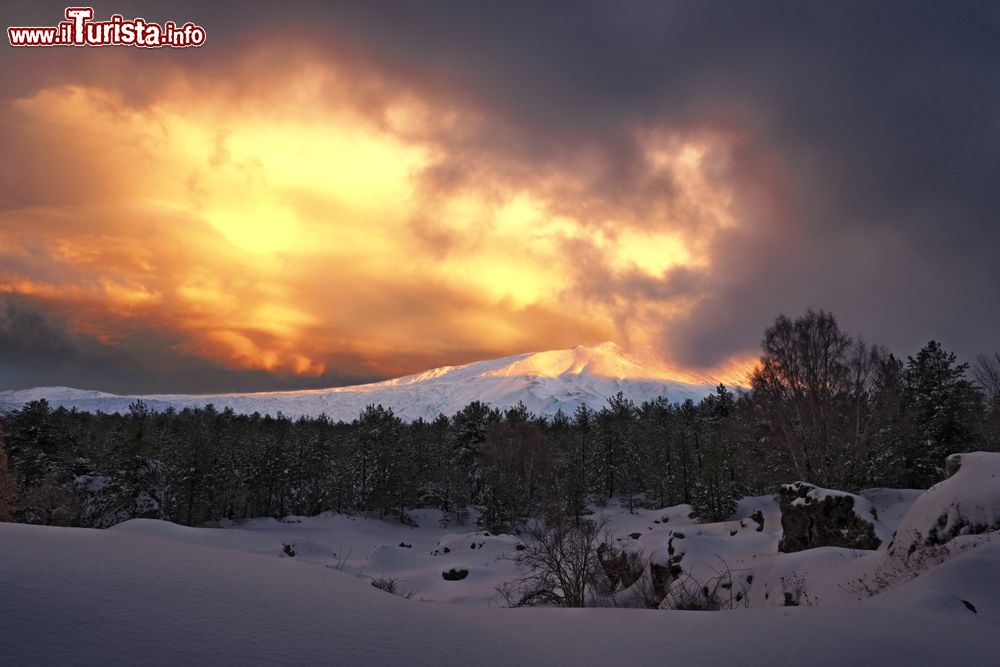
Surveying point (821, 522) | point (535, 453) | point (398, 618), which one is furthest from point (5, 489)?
point (535, 453)

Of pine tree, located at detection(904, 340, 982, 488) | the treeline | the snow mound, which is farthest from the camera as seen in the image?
pine tree, located at detection(904, 340, 982, 488)

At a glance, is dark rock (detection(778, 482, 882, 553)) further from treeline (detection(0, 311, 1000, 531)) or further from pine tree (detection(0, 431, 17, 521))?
pine tree (detection(0, 431, 17, 521))

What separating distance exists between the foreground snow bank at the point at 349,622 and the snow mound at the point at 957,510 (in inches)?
68.5

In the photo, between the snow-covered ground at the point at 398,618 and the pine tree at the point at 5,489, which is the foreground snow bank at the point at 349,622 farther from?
the pine tree at the point at 5,489

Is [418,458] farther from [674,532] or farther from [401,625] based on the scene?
[401,625]

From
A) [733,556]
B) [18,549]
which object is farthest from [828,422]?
[18,549]

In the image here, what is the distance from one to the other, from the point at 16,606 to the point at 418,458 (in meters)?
83.3

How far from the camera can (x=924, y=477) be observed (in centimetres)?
4197

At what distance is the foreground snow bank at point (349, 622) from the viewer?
11.3ft

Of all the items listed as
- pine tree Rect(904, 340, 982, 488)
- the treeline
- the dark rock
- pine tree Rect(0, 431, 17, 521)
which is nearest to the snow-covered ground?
the dark rock

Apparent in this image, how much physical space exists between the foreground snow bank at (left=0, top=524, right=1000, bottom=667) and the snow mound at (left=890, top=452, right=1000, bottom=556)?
1.74m

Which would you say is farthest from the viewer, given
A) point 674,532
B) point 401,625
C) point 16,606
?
point 674,532

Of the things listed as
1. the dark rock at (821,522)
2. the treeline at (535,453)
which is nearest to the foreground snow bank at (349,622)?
the dark rock at (821,522)

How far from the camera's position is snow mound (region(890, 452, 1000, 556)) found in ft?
32.6
